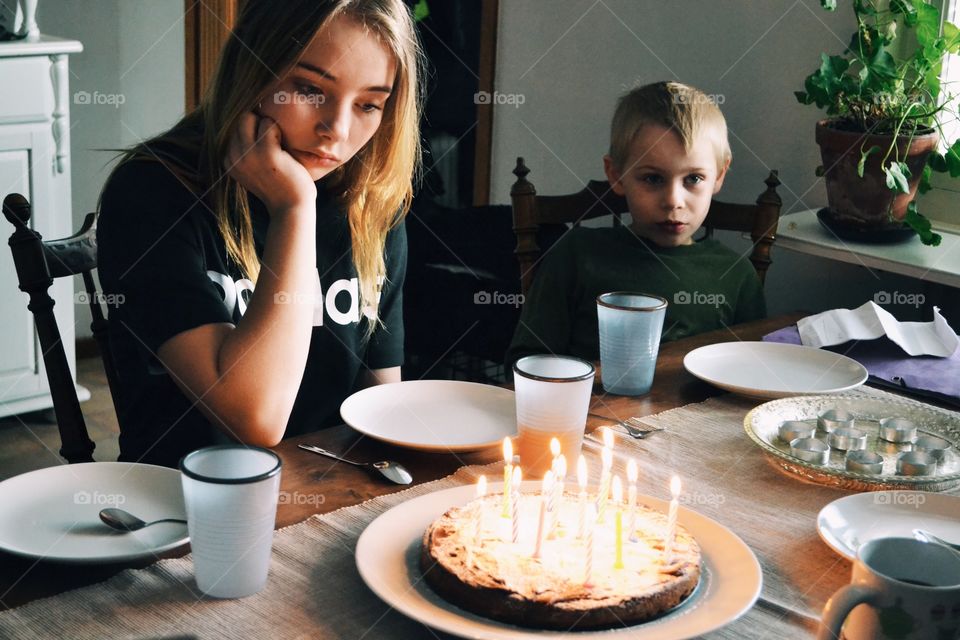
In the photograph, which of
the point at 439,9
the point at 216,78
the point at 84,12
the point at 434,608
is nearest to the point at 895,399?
the point at 434,608

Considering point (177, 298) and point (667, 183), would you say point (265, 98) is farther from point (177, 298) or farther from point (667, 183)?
point (667, 183)

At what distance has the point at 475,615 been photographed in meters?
0.82

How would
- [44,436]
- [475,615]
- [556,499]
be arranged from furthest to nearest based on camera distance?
[44,436] → [556,499] → [475,615]

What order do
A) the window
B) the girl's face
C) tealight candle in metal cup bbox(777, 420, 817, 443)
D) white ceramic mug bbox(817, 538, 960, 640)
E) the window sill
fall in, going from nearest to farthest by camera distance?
1. white ceramic mug bbox(817, 538, 960, 640)
2. tealight candle in metal cup bbox(777, 420, 817, 443)
3. the girl's face
4. the window sill
5. the window

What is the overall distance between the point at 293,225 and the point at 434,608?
2.13 ft

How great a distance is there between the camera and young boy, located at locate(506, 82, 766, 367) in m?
1.93

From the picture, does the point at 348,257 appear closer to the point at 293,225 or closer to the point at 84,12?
the point at 293,225

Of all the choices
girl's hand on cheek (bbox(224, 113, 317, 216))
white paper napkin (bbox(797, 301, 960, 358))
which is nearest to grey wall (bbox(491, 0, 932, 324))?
white paper napkin (bbox(797, 301, 960, 358))

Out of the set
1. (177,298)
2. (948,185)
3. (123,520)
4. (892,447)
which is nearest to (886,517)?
(892,447)

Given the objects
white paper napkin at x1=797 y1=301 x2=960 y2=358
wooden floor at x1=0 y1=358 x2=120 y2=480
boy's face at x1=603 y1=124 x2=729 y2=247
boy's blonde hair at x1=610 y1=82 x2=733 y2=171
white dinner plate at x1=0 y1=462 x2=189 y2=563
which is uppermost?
boy's blonde hair at x1=610 y1=82 x2=733 y2=171

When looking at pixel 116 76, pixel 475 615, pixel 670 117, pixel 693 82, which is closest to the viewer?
pixel 475 615

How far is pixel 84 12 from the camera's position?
349 cm

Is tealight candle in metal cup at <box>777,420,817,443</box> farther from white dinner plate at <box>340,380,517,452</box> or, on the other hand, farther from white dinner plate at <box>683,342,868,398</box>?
white dinner plate at <box>340,380,517,452</box>

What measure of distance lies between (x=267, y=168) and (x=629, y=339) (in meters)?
0.51
